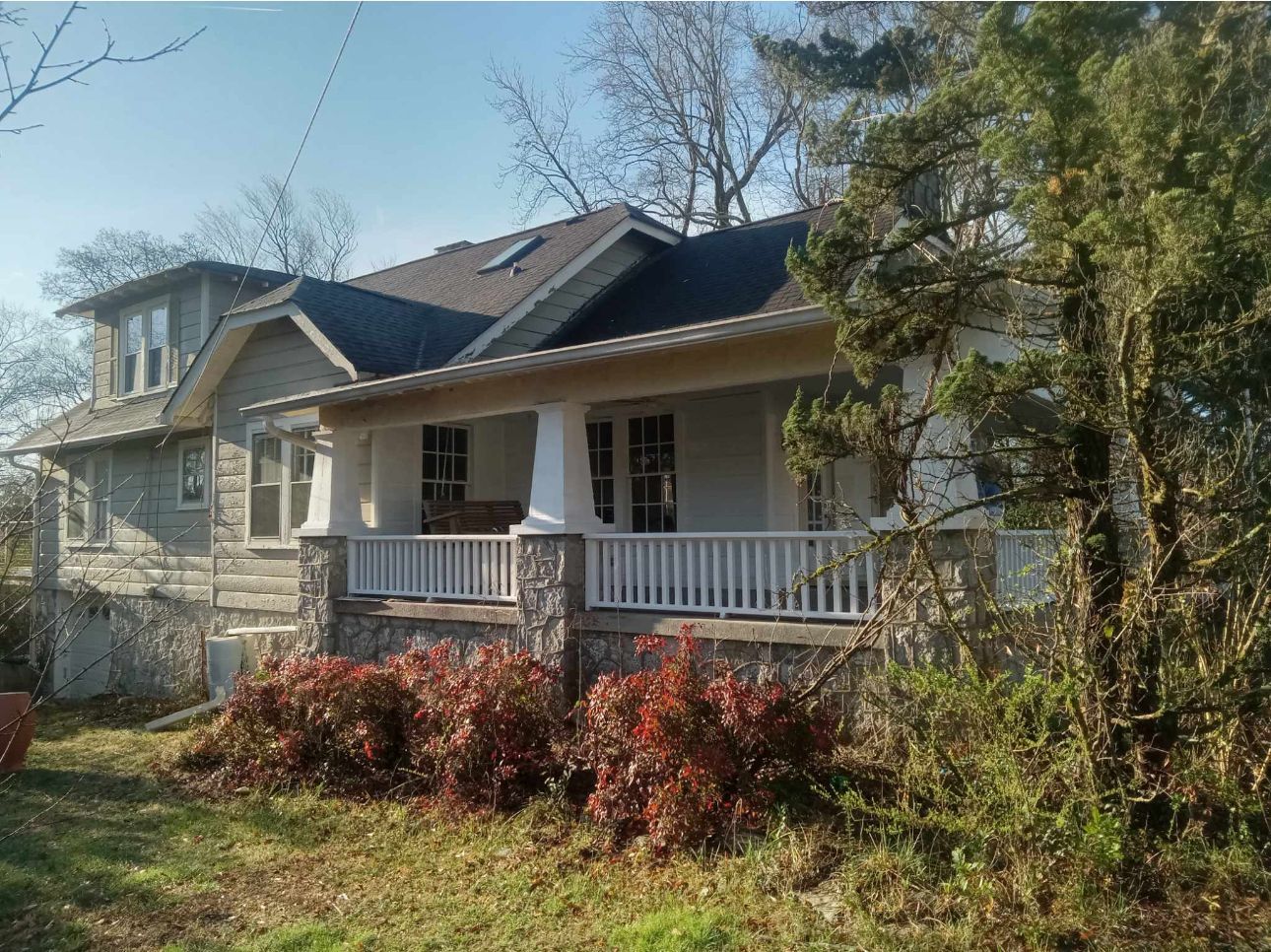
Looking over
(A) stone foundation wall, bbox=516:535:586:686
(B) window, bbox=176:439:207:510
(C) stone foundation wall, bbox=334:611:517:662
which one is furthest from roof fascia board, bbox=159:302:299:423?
(A) stone foundation wall, bbox=516:535:586:686

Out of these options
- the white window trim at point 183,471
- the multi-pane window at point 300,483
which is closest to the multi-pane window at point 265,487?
the multi-pane window at point 300,483

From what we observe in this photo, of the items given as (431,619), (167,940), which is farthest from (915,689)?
(431,619)

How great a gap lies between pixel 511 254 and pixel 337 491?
546 centimetres

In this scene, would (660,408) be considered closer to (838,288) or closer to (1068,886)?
(838,288)

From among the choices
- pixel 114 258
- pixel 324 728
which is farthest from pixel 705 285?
pixel 114 258

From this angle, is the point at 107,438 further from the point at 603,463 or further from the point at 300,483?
the point at 603,463

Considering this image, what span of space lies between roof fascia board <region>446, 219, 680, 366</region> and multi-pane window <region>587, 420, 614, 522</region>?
160 centimetres

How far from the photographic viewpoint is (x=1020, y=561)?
745cm

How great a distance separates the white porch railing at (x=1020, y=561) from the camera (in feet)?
19.5

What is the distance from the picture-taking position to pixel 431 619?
898 centimetres

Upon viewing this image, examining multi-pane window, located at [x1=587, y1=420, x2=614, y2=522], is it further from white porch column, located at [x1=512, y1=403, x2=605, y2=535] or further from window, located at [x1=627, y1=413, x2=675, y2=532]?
white porch column, located at [x1=512, y1=403, x2=605, y2=535]

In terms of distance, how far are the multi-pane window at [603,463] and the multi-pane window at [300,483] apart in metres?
3.60

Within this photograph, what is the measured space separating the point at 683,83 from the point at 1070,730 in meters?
22.8

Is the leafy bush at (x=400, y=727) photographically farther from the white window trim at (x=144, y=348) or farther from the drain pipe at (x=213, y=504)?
the white window trim at (x=144, y=348)
